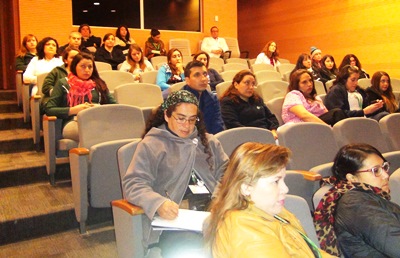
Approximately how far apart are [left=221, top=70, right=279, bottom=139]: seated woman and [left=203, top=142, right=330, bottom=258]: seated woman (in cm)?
→ 237

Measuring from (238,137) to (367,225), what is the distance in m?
1.20

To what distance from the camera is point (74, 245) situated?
2832mm

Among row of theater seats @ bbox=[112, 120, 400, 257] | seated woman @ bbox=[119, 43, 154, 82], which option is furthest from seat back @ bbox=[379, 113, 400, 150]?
seated woman @ bbox=[119, 43, 154, 82]

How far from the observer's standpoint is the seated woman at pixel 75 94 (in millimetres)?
3627

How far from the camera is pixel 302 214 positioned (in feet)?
5.82

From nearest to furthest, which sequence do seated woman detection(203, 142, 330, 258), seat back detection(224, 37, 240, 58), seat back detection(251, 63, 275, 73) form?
seated woman detection(203, 142, 330, 258) → seat back detection(251, 63, 275, 73) → seat back detection(224, 37, 240, 58)

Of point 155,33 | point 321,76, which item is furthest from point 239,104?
point 155,33

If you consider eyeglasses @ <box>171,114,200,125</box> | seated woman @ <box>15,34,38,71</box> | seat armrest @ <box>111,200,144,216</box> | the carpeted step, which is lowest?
the carpeted step

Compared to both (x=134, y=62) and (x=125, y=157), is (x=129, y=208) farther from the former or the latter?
(x=134, y=62)

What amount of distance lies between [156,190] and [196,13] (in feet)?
27.3

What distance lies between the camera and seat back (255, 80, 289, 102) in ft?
16.2

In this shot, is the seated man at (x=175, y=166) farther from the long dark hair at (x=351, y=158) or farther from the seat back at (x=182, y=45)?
the seat back at (x=182, y=45)

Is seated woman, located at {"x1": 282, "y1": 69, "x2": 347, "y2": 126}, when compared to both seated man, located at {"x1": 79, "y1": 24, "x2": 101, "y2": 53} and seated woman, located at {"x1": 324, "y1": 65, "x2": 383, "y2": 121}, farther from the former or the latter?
seated man, located at {"x1": 79, "y1": 24, "x2": 101, "y2": 53}

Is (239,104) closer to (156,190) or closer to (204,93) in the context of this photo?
(204,93)
